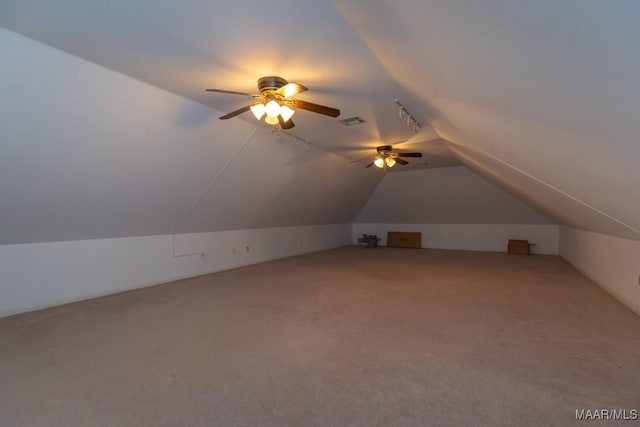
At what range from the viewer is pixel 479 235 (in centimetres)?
955

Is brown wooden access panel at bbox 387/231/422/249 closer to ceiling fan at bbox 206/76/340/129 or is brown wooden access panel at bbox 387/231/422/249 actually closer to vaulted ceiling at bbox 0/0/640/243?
vaulted ceiling at bbox 0/0/640/243

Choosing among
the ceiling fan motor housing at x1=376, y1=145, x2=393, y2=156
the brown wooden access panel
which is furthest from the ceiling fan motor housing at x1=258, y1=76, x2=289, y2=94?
the brown wooden access panel

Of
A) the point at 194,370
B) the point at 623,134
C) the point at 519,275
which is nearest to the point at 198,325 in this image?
the point at 194,370

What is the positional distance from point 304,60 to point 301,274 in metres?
4.10

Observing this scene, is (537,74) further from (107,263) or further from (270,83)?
(107,263)

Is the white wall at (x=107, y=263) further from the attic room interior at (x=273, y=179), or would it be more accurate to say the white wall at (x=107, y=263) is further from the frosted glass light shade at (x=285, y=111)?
the frosted glass light shade at (x=285, y=111)

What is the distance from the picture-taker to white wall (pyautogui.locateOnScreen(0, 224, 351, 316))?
3.78 m

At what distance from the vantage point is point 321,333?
3062 millimetres

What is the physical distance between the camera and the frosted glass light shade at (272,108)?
2.95 m

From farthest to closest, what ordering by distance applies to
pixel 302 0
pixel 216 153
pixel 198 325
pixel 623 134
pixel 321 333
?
1. pixel 216 153
2. pixel 198 325
3. pixel 321 333
4. pixel 302 0
5. pixel 623 134

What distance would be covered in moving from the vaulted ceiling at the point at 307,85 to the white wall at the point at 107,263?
0.82 feet

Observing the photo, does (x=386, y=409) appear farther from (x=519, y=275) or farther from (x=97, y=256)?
(x=519, y=275)

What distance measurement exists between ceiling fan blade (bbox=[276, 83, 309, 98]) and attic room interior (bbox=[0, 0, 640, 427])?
81 millimetres

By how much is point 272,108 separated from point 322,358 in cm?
217
